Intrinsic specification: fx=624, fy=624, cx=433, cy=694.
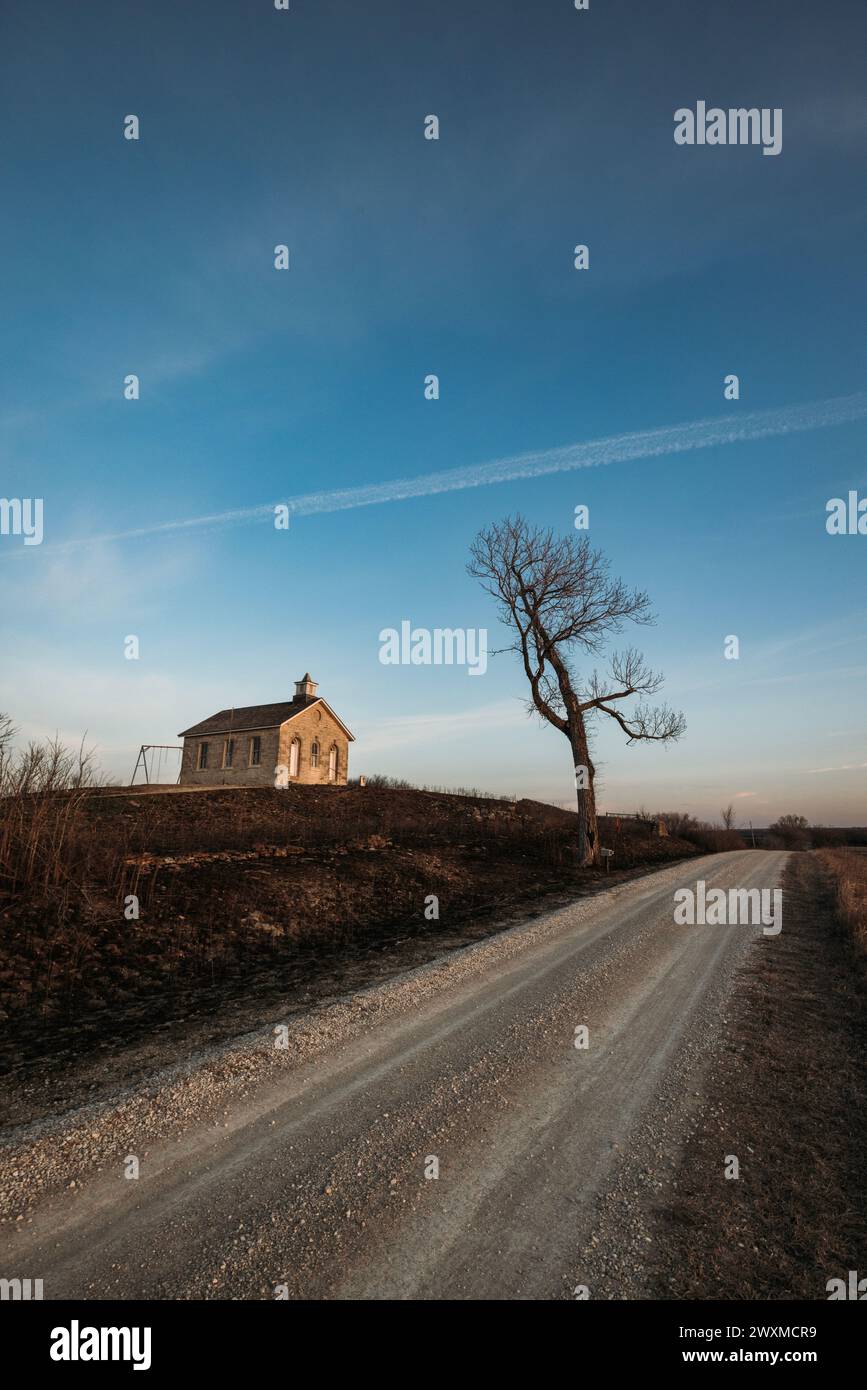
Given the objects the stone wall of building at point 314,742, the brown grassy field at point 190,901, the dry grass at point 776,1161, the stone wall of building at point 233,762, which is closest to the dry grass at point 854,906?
the dry grass at point 776,1161

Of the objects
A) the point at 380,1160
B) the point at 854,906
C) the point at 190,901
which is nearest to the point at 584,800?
the point at 854,906

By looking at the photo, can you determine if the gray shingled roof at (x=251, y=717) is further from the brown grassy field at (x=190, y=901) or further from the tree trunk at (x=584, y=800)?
the tree trunk at (x=584, y=800)

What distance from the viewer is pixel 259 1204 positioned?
3.76 m

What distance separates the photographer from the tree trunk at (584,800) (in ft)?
73.2

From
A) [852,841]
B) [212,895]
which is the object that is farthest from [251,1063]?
[852,841]

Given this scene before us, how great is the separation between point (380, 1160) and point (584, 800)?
19.1 m

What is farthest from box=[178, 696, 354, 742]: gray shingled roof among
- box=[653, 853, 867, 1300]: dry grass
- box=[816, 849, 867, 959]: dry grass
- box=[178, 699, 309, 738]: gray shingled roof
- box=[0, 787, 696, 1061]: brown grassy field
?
box=[653, 853, 867, 1300]: dry grass

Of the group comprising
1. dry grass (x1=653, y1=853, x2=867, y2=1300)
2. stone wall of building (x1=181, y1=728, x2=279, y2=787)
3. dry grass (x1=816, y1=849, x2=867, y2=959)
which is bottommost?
dry grass (x1=816, y1=849, x2=867, y2=959)

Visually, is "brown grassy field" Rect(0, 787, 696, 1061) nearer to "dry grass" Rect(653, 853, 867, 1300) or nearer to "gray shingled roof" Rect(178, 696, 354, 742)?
"dry grass" Rect(653, 853, 867, 1300)

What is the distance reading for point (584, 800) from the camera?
2247 centimetres

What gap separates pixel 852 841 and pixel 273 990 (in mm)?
81689

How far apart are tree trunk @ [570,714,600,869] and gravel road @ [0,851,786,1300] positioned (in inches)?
591

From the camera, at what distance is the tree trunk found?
73.2ft
